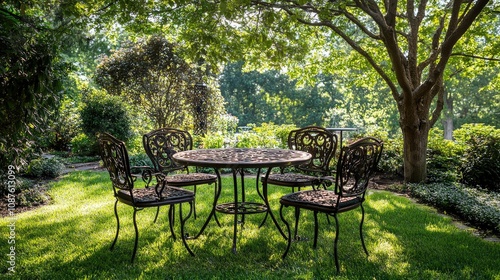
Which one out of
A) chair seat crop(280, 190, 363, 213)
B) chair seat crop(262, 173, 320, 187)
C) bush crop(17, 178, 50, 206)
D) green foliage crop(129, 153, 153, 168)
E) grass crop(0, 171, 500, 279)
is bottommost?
grass crop(0, 171, 500, 279)

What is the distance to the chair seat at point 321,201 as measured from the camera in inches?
104

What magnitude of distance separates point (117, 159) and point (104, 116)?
5.94m

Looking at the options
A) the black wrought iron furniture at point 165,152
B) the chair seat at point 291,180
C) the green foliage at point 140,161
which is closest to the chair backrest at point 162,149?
the black wrought iron furniture at point 165,152

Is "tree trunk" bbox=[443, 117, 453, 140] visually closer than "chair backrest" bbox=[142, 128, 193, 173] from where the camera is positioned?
No

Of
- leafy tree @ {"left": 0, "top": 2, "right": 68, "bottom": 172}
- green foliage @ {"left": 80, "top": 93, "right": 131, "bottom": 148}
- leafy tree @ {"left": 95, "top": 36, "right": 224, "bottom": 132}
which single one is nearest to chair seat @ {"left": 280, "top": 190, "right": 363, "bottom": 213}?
leafy tree @ {"left": 0, "top": 2, "right": 68, "bottom": 172}

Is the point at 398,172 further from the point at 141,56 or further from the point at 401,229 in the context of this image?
the point at 141,56

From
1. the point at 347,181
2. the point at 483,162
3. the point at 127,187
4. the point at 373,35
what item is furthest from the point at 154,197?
the point at 483,162

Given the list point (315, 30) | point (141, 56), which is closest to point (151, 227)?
point (315, 30)

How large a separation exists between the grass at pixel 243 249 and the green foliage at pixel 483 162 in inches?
83.6

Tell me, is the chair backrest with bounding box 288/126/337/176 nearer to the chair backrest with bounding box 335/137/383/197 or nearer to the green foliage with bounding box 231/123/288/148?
the chair backrest with bounding box 335/137/383/197

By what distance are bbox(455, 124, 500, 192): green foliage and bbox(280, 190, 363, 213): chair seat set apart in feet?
12.0

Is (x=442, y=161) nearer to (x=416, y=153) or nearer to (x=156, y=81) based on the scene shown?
(x=416, y=153)

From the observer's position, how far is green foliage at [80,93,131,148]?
8.08m

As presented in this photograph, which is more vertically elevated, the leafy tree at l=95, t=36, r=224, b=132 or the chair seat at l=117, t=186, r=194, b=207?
the leafy tree at l=95, t=36, r=224, b=132
